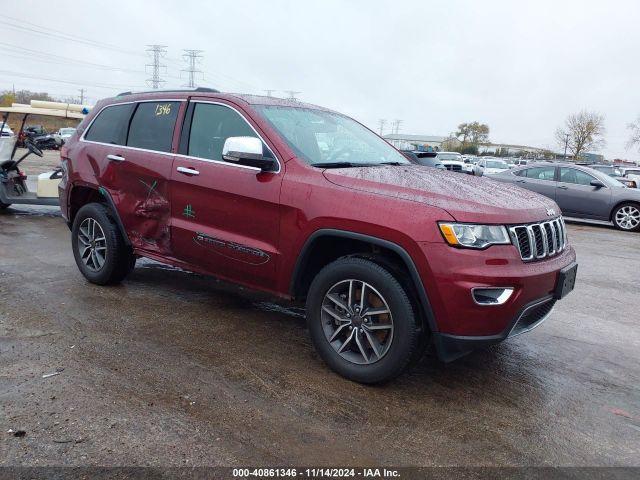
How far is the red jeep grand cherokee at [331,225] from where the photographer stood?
3076mm

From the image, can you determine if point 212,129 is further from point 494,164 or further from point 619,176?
point 494,164

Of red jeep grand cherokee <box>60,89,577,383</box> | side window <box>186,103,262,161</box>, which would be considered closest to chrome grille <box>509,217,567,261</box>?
red jeep grand cherokee <box>60,89,577,383</box>

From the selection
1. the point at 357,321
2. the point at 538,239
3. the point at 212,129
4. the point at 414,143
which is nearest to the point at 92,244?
the point at 212,129

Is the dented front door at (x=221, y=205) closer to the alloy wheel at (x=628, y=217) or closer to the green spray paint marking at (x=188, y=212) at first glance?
the green spray paint marking at (x=188, y=212)

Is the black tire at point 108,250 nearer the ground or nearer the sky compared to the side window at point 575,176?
nearer the ground

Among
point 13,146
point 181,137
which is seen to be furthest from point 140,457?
point 13,146

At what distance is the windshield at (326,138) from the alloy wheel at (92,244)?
2.20 metres

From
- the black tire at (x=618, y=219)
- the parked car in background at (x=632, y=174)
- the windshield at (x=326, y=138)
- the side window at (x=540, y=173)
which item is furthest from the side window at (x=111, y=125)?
the parked car in background at (x=632, y=174)

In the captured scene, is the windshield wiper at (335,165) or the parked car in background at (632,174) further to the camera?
the parked car in background at (632,174)

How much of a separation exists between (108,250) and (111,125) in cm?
124

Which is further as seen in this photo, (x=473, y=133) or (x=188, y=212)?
(x=473, y=133)

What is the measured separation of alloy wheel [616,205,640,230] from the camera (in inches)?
492

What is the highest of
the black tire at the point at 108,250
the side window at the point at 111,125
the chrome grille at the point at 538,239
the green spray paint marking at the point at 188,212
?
the side window at the point at 111,125

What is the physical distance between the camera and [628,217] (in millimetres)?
12555
